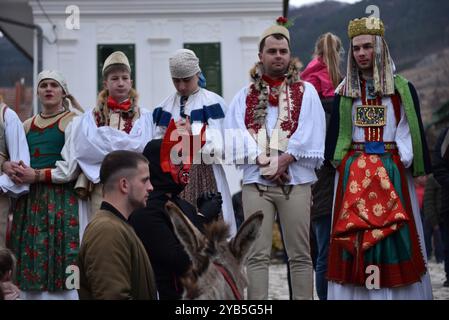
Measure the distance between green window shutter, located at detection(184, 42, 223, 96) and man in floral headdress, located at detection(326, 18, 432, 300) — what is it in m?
11.7

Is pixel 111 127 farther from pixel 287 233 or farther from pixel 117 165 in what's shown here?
pixel 117 165

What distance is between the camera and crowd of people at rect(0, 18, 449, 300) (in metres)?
5.80

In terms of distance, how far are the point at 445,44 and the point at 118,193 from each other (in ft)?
75.8

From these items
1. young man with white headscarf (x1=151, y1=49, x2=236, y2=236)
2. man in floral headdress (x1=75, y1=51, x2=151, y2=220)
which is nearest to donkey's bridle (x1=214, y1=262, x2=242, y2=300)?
young man with white headscarf (x1=151, y1=49, x2=236, y2=236)

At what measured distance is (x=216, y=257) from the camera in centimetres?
371

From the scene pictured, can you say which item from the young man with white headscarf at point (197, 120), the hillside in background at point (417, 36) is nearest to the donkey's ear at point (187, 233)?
the young man with white headscarf at point (197, 120)

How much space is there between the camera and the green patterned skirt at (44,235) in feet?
23.2

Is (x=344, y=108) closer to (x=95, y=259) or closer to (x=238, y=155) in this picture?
(x=238, y=155)

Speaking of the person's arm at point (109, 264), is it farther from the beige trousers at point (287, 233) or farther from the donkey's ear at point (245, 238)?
the beige trousers at point (287, 233)

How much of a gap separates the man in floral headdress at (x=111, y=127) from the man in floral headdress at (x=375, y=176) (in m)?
1.65

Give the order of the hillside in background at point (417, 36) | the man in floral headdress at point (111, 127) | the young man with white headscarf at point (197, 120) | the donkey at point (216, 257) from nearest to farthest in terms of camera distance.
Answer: the donkey at point (216, 257) < the young man with white headscarf at point (197, 120) < the man in floral headdress at point (111, 127) < the hillside in background at point (417, 36)

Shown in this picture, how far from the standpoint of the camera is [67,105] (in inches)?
298

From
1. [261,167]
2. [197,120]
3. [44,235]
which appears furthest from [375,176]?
[44,235]

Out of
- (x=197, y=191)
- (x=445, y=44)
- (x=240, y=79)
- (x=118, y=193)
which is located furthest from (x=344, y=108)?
(x=445, y=44)
